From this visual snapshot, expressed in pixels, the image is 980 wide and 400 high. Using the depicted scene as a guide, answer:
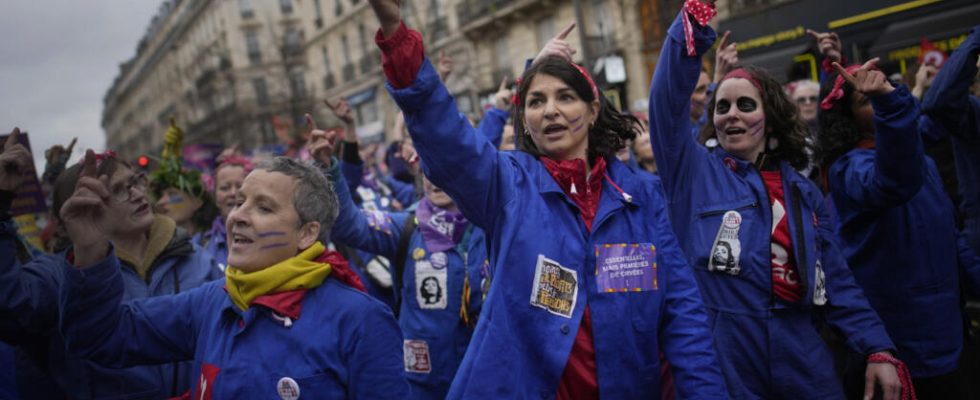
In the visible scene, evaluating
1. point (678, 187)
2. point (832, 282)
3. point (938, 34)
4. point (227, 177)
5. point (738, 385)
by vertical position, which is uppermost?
point (938, 34)

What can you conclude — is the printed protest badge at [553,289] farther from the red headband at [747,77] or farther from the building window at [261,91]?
the building window at [261,91]

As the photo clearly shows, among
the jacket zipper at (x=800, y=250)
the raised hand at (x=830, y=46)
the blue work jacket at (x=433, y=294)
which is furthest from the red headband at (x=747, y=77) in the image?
the blue work jacket at (x=433, y=294)

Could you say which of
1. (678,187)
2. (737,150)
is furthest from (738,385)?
(737,150)

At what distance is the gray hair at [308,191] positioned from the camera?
2287 millimetres

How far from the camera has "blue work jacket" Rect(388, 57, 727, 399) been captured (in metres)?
1.88

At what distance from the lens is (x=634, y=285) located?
2.03 meters

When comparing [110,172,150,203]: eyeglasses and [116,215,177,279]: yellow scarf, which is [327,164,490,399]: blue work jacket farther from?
[110,172,150,203]: eyeglasses

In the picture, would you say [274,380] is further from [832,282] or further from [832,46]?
[832,46]

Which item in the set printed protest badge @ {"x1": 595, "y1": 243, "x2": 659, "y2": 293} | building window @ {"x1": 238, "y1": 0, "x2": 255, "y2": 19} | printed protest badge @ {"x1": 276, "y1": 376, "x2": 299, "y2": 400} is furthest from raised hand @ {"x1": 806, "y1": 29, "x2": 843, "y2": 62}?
building window @ {"x1": 238, "y1": 0, "x2": 255, "y2": 19}

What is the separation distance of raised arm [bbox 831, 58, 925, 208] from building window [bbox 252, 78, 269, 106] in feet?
103

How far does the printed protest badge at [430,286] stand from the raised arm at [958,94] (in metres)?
2.73

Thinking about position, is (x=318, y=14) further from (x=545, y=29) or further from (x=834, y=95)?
(x=834, y=95)

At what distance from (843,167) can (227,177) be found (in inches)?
155

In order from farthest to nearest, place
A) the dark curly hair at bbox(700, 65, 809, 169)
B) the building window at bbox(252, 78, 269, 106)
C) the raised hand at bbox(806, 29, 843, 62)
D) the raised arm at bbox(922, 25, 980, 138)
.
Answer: the building window at bbox(252, 78, 269, 106), the raised arm at bbox(922, 25, 980, 138), the raised hand at bbox(806, 29, 843, 62), the dark curly hair at bbox(700, 65, 809, 169)
